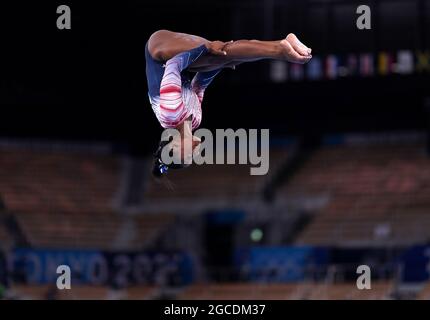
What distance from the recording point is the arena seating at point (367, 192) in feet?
74.0

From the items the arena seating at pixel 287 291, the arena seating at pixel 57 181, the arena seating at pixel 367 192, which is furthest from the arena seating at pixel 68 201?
the arena seating at pixel 367 192

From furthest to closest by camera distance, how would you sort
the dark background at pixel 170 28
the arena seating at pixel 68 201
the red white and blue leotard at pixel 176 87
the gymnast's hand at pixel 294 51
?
the arena seating at pixel 68 201, the dark background at pixel 170 28, the red white and blue leotard at pixel 176 87, the gymnast's hand at pixel 294 51

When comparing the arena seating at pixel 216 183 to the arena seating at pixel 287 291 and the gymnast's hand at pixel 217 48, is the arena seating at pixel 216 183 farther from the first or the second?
the gymnast's hand at pixel 217 48

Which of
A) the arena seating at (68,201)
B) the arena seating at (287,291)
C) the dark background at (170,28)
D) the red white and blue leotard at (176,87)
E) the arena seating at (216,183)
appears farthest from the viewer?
the arena seating at (216,183)

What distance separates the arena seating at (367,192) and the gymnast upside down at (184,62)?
13781mm

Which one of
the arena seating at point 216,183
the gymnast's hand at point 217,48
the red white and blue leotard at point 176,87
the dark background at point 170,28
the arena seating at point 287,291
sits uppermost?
the dark background at point 170,28

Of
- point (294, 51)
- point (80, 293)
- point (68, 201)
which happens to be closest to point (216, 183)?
point (68, 201)

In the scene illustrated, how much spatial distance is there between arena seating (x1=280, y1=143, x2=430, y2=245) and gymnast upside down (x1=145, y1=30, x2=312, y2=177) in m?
13.8

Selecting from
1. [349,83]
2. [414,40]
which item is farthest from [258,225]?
[414,40]

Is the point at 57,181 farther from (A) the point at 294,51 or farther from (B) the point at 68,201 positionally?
(A) the point at 294,51

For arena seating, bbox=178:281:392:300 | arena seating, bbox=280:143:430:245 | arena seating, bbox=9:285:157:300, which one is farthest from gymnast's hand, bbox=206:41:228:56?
arena seating, bbox=280:143:430:245

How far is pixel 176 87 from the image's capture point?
8570mm

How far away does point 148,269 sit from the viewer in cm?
2250

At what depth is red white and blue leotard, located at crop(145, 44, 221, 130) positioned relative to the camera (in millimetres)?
8602
